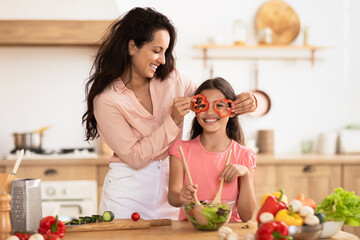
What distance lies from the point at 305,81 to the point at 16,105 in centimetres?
271

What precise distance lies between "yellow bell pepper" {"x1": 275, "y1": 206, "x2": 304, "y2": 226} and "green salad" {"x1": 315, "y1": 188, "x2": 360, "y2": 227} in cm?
14

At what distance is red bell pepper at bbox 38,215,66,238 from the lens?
1701mm

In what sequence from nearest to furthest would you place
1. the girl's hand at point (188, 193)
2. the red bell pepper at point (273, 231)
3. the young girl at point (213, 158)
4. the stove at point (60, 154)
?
1. the red bell pepper at point (273, 231)
2. the girl's hand at point (188, 193)
3. the young girl at point (213, 158)
4. the stove at point (60, 154)

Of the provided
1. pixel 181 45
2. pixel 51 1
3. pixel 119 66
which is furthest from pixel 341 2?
pixel 119 66

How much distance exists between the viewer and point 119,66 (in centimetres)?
239

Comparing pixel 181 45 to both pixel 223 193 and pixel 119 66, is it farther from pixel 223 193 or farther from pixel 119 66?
pixel 223 193

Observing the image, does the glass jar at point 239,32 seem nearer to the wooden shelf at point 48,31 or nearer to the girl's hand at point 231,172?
the wooden shelf at point 48,31

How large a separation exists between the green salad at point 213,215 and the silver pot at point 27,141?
111 inches

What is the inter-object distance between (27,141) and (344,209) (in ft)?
10.6

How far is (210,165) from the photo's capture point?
2.23 m

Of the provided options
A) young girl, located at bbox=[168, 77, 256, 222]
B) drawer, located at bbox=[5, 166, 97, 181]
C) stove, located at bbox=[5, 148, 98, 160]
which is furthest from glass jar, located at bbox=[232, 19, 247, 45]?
young girl, located at bbox=[168, 77, 256, 222]

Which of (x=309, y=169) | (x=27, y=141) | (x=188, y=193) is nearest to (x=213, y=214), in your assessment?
(x=188, y=193)

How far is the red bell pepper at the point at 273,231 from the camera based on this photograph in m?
1.48

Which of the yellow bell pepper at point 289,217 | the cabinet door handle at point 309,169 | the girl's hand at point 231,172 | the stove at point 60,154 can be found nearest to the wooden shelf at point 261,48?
the cabinet door handle at point 309,169
